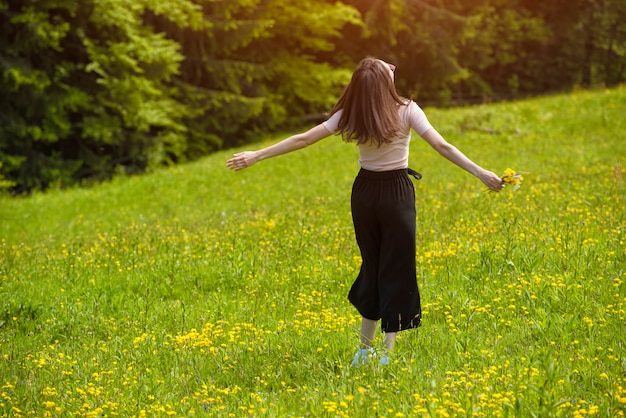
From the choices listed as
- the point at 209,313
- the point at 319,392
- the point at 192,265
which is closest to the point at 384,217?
the point at 319,392

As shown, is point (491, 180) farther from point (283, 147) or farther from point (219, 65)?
point (219, 65)

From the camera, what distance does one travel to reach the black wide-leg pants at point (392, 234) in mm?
4988

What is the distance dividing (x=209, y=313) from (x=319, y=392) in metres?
2.18

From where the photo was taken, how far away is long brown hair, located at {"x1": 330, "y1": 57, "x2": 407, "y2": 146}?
4.80m

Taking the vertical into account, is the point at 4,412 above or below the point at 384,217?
below

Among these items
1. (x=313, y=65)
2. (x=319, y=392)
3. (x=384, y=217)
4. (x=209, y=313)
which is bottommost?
(x=313, y=65)

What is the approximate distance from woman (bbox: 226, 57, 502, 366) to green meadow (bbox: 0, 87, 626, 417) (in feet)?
1.44

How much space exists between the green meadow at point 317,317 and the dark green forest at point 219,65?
8.79m

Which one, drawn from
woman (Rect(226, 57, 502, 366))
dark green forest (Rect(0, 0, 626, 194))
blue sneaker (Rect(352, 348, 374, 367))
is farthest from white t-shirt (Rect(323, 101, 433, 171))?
dark green forest (Rect(0, 0, 626, 194))

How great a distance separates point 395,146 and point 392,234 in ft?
2.06

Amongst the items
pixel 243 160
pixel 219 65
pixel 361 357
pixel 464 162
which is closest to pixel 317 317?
pixel 361 357

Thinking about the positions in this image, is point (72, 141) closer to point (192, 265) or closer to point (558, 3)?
point (192, 265)

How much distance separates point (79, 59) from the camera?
2080 cm

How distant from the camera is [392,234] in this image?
16.4 feet
